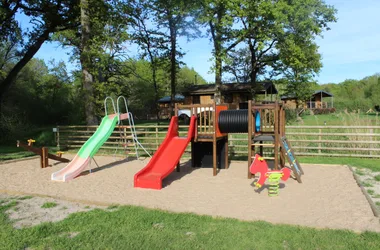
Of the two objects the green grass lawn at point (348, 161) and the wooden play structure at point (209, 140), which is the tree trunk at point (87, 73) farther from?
the green grass lawn at point (348, 161)

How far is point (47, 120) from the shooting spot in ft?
89.6

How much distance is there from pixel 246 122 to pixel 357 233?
392 cm

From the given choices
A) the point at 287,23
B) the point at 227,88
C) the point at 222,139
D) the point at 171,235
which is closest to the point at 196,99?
the point at 227,88

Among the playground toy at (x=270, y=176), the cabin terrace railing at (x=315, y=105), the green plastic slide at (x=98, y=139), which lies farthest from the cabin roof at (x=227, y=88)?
the playground toy at (x=270, y=176)

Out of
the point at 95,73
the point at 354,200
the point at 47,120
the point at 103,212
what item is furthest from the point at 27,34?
the point at 354,200

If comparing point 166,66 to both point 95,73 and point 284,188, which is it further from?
point 284,188

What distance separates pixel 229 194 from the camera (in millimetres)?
5703

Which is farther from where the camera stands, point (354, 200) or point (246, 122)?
point (246, 122)

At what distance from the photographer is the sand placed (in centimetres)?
445

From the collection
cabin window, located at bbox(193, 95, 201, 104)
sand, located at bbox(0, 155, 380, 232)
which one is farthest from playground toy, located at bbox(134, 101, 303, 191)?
cabin window, located at bbox(193, 95, 201, 104)

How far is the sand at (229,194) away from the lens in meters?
4.45

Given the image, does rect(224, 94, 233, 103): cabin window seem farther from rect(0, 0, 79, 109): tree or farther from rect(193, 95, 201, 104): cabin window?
rect(0, 0, 79, 109): tree

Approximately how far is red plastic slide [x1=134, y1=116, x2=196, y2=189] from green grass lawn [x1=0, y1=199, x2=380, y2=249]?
1874 mm

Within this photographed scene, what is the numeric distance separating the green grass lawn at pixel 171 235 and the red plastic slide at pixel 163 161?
187cm
